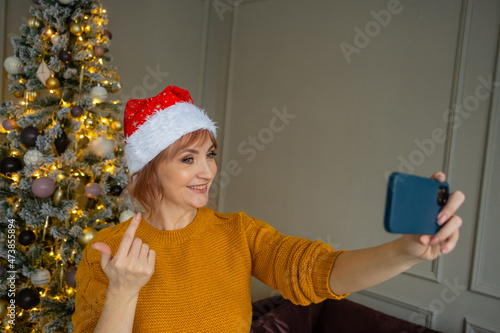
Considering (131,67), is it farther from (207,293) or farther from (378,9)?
(207,293)

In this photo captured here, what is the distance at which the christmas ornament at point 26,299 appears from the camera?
6.58ft

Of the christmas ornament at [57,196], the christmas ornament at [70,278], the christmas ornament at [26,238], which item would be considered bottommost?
the christmas ornament at [70,278]

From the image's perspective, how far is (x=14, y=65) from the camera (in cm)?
208

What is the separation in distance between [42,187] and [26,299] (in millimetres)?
625

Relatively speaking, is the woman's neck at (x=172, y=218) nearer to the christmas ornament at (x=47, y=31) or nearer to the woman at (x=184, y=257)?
the woman at (x=184, y=257)

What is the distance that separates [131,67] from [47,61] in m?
1.18

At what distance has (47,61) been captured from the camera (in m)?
2.12

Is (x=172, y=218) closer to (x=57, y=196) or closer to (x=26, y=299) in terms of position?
(x=57, y=196)

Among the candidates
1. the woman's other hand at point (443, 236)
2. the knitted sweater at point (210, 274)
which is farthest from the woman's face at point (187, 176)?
the woman's other hand at point (443, 236)

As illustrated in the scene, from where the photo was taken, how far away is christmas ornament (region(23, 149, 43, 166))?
2.00 metres

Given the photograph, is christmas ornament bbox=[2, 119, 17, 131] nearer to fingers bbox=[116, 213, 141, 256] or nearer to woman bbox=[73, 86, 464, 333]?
woman bbox=[73, 86, 464, 333]

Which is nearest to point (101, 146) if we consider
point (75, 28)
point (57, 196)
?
point (57, 196)

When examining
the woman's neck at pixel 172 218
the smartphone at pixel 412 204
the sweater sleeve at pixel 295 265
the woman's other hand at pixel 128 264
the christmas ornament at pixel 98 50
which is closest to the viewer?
the smartphone at pixel 412 204

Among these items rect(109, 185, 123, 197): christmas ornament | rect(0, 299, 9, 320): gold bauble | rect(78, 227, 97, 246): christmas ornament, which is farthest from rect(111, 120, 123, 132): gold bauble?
rect(0, 299, 9, 320): gold bauble
